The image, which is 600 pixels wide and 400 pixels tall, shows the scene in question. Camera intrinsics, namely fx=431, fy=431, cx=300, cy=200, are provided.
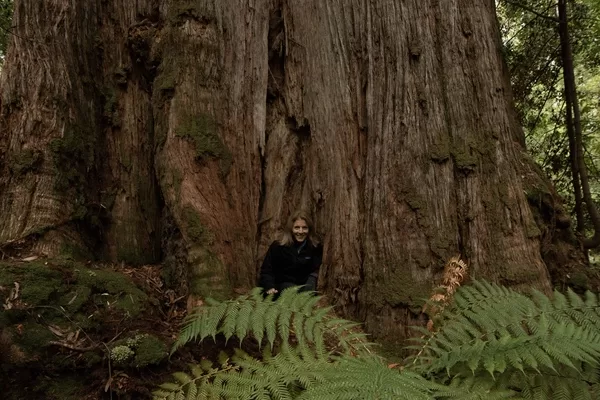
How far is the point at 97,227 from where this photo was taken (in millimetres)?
3420

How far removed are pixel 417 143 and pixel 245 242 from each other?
1.46 meters

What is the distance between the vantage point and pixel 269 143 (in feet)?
12.5

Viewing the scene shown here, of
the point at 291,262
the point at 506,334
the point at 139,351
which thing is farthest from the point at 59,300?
the point at 506,334

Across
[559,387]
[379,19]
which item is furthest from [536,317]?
[379,19]

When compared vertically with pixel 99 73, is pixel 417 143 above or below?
below

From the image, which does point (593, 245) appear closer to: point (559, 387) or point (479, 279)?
point (479, 279)

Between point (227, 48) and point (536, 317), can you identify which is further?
point (227, 48)

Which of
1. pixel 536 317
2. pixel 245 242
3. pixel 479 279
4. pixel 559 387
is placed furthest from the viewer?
pixel 245 242

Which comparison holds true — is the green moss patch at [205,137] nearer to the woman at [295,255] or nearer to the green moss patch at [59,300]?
the woman at [295,255]

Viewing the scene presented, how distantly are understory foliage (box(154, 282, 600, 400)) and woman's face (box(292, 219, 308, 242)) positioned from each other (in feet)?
3.32

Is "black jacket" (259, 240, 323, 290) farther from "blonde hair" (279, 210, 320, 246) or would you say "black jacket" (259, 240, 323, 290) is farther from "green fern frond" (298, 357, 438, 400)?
"green fern frond" (298, 357, 438, 400)

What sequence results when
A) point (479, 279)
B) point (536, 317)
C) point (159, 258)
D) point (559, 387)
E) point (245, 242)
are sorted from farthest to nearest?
point (159, 258)
point (245, 242)
point (479, 279)
point (536, 317)
point (559, 387)

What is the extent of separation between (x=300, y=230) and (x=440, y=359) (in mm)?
1615

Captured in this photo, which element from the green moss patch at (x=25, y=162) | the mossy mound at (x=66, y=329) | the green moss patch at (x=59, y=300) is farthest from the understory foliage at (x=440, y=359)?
the green moss patch at (x=25, y=162)
